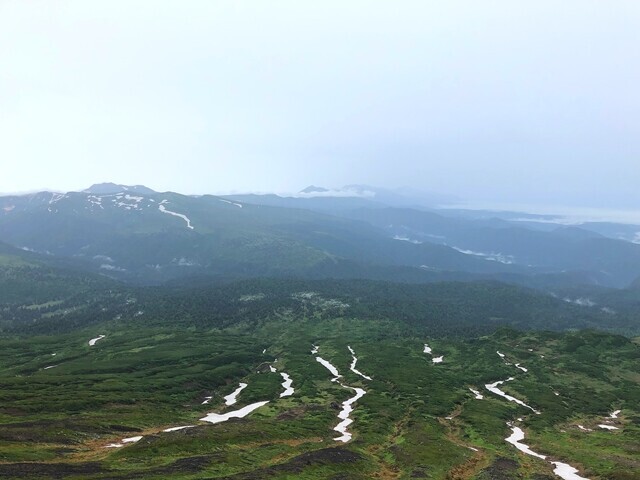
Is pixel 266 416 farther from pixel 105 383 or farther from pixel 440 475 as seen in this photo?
pixel 105 383

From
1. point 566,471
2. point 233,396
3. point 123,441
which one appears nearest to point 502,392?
point 566,471

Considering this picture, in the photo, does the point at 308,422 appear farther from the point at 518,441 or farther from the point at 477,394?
the point at 477,394

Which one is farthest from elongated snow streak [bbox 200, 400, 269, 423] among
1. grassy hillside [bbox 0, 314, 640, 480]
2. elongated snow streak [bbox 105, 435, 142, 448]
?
elongated snow streak [bbox 105, 435, 142, 448]

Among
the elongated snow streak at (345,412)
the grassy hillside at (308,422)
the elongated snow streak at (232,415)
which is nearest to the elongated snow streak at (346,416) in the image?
the elongated snow streak at (345,412)

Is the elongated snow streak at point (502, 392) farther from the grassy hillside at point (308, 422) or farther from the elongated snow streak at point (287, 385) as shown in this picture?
the elongated snow streak at point (287, 385)

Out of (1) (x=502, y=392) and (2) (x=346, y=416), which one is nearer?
(2) (x=346, y=416)

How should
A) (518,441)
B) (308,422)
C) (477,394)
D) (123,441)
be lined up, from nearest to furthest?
(123,441) < (518,441) < (308,422) < (477,394)

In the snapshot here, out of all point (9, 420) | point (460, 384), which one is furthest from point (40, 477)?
point (460, 384)
